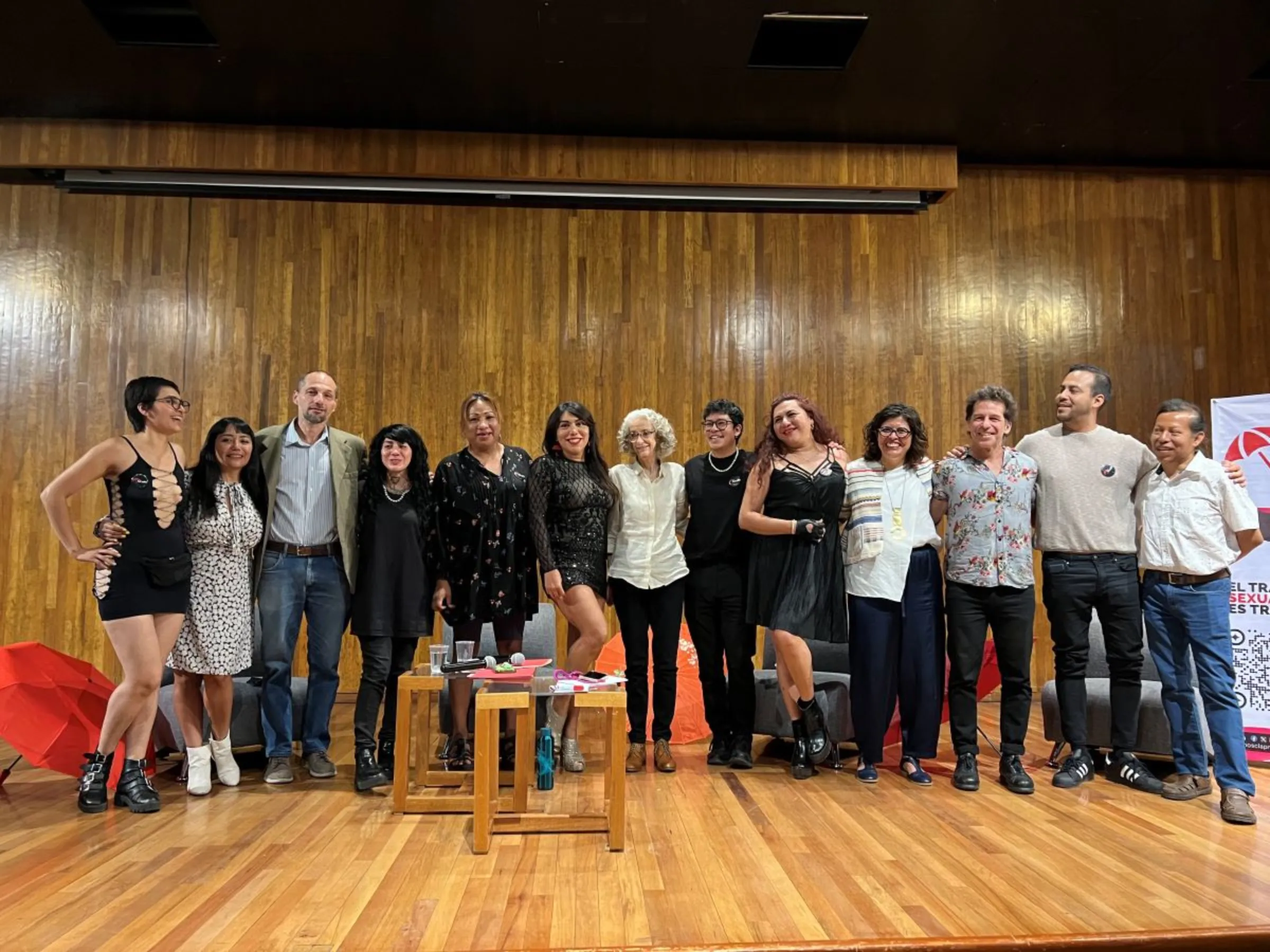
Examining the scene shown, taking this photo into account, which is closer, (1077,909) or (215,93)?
(1077,909)

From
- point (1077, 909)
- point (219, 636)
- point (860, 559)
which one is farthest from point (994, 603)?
point (219, 636)

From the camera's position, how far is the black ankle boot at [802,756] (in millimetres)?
3596

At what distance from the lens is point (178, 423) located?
3.33 meters

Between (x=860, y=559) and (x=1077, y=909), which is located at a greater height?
(x=860, y=559)

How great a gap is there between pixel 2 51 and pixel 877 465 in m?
4.88

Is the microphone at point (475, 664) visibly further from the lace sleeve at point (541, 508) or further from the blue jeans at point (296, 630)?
the blue jeans at point (296, 630)

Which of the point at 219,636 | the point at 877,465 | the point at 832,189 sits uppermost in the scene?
the point at 832,189

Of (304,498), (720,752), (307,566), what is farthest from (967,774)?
(304,498)

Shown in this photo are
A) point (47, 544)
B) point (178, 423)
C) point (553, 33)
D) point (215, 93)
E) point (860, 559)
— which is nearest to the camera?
point (178, 423)

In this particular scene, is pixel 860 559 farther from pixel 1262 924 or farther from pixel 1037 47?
pixel 1037 47

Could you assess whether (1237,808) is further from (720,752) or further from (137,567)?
(137,567)

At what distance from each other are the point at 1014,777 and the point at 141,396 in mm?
3523

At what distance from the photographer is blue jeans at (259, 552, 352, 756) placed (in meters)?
3.55

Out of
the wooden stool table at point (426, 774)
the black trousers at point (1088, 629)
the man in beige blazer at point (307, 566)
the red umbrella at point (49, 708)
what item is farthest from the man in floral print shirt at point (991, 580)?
the red umbrella at point (49, 708)
